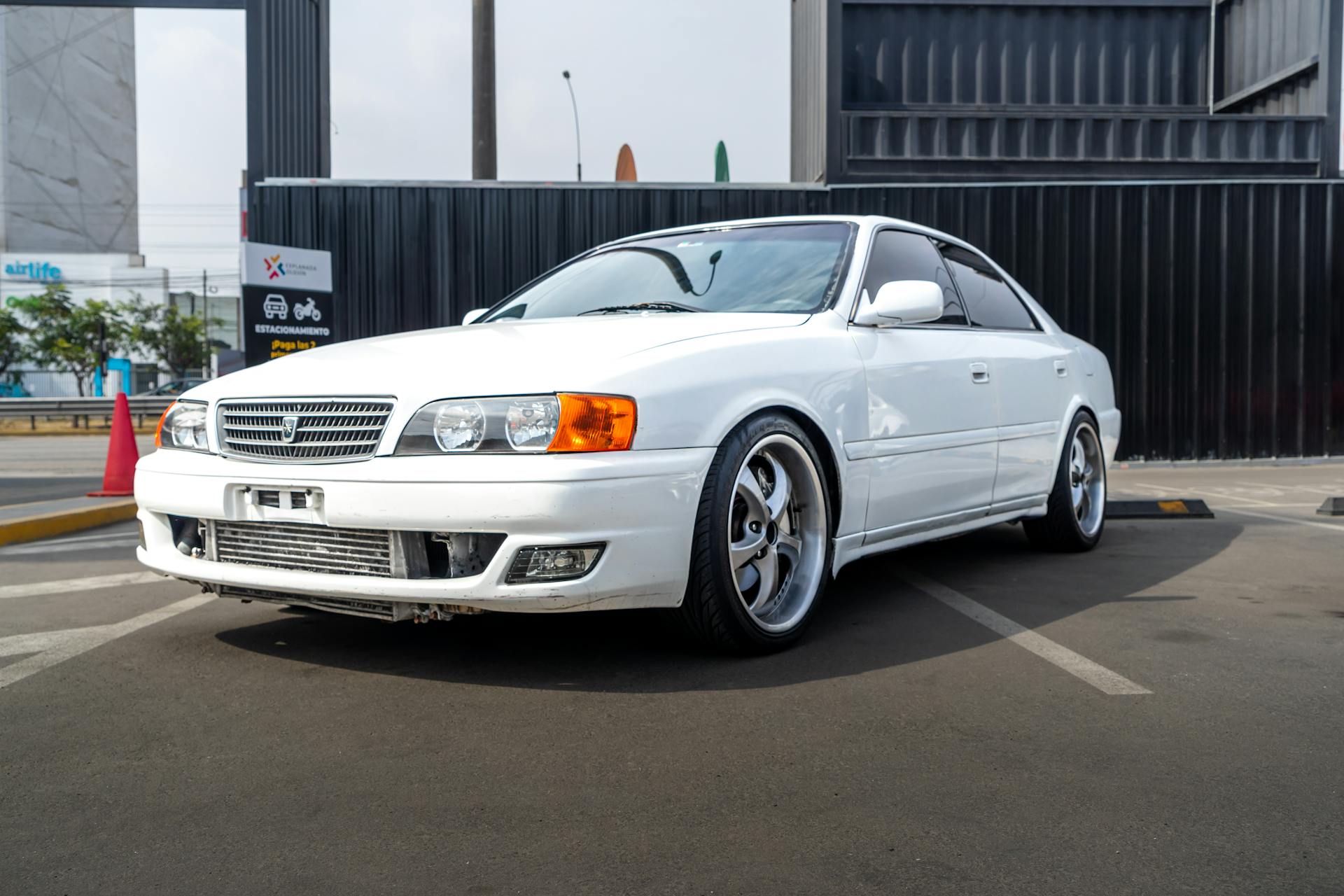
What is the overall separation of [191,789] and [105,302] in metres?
65.7

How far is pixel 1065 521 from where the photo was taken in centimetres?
568

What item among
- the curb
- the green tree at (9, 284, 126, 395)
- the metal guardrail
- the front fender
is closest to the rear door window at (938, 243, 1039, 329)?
the front fender

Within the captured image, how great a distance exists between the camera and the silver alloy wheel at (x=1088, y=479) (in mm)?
5844

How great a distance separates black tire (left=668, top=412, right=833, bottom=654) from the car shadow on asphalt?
0.25 ft

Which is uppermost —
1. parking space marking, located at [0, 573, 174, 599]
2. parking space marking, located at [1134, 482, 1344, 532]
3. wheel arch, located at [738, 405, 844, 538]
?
wheel arch, located at [738, 405, 844, 538]

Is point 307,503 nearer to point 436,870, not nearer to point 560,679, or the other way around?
point 560,679

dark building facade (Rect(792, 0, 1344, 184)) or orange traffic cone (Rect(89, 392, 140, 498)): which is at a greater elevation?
dark building facade (Rect(792, 0, 1344, 184))

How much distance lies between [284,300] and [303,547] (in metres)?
7.74

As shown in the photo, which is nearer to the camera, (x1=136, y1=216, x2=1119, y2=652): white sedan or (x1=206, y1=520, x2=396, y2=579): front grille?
(x1=136, y1=216, x2=1119, y2=652): white sedan

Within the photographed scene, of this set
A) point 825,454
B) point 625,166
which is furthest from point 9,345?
point 825,454

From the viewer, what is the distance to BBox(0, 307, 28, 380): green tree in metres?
57.5

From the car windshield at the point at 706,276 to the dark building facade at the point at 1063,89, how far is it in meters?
9.15

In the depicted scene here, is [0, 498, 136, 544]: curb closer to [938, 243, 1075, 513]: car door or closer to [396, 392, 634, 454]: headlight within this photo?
[396, 392, 634, 454]: headlight

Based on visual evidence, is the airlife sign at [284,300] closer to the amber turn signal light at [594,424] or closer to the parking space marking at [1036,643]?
the parking space marking at [1036,643]
